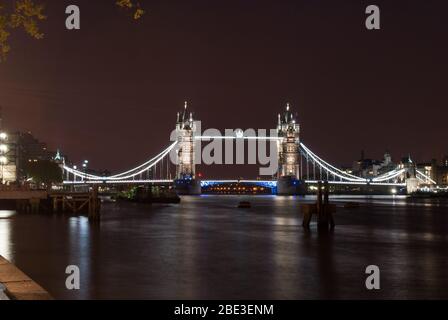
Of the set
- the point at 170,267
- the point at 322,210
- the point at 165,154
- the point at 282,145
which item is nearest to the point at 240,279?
the point at 170,267

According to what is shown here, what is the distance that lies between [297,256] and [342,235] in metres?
11.0

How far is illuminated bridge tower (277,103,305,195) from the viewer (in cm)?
15950

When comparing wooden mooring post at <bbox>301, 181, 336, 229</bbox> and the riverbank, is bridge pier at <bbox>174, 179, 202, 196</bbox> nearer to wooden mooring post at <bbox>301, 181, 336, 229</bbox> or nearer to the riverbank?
wooden mooring post at <bbox>301, 181, 336, 229</bbox>

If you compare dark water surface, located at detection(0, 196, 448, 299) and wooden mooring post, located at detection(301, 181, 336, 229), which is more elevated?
wooden mooring post, located at detection(301, 181, 336, 229)

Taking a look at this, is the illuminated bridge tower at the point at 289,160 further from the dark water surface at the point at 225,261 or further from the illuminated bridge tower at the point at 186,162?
the dark water surface at the point at 225,261

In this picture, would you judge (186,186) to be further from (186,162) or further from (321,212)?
(321,212)

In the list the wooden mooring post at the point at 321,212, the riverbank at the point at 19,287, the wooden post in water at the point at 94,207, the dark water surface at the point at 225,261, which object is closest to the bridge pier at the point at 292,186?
the wooden post in water at the point at 94,207

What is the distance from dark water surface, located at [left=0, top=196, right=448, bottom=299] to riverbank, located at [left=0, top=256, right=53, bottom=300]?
1.39 m

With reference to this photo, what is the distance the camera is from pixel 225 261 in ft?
72.3

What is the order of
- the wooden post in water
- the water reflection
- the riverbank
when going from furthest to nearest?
1. the wooden post in water
2. the water reflection
3. the riverbank

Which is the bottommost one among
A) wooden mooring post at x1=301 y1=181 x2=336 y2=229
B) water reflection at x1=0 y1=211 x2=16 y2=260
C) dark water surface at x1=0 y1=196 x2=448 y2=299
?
dark water surface at x1=0 y1=196 x2=448 y2=299

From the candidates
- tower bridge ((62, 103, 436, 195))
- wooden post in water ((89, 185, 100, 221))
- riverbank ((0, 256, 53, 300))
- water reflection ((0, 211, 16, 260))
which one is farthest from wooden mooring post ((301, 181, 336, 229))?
tower bridge ((62, 103, 436, 195))
